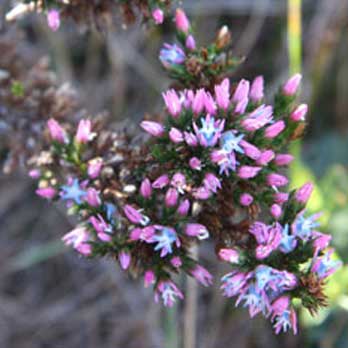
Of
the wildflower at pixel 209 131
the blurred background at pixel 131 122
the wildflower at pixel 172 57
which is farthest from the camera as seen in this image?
the blurred background at pixel 131 122

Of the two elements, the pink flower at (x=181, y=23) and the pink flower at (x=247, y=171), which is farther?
Result: the pink flower at (x=181, y=23)

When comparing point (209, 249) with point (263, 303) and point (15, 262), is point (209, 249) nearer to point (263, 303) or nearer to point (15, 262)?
point (15, 262)

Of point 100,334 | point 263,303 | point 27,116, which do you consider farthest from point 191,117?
point 100,334

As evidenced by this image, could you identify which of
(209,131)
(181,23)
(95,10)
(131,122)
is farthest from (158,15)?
(131,122)

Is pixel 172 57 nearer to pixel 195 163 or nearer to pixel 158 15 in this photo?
pixel 158 15

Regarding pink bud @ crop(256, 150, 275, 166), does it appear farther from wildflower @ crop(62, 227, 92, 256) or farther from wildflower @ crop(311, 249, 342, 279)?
wildflower @ crop(62, 227, 92, 256)

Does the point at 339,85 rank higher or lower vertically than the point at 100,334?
higher

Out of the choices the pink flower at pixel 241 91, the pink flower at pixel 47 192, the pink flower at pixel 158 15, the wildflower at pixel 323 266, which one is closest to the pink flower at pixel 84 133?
the pink flower at pixel 47 192

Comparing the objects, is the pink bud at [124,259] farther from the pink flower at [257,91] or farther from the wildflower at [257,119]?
the pink flower at [257,91]
